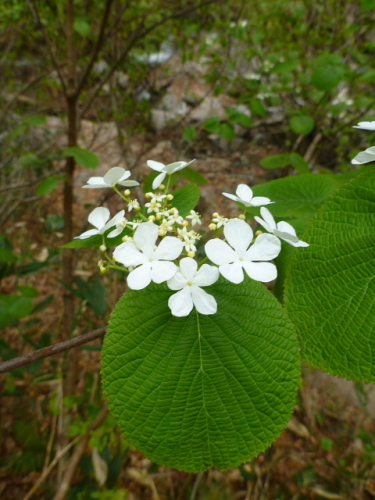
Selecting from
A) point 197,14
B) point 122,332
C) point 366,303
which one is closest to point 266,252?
point 366,303

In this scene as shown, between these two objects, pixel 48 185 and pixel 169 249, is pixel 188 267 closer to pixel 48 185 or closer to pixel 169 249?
pixel 169 249

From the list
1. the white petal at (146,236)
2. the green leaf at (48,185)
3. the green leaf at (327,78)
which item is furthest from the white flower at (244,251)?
the green leaf at (327,78)

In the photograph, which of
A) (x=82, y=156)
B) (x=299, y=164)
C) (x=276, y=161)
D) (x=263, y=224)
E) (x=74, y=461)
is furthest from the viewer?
(x=276, y=161)

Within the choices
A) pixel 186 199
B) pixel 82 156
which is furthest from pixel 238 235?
pixel 82 156

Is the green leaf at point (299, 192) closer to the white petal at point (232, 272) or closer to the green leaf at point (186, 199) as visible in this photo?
the green leaf at point (186, 199)

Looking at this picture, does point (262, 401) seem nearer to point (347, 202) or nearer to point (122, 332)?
point (122, 332)

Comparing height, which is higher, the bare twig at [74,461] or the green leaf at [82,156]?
the green leaf at [82,156]
